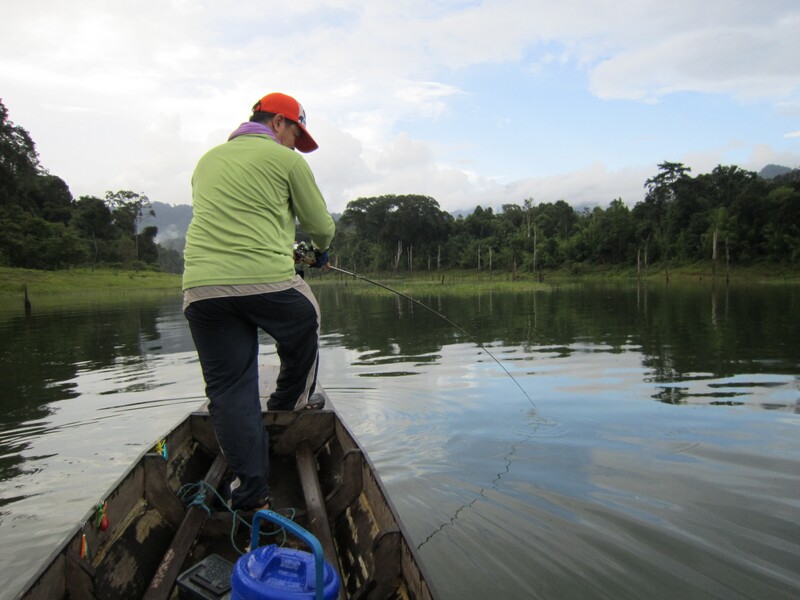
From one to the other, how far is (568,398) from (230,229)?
5528 mm

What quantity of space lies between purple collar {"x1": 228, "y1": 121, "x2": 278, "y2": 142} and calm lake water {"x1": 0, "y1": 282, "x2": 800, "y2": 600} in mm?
2728

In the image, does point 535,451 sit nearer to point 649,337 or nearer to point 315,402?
point 315,402

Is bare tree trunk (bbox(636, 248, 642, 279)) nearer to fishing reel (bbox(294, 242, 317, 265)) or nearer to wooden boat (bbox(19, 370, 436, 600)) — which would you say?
fishing reel (bbox(294, 242, 317, 265))

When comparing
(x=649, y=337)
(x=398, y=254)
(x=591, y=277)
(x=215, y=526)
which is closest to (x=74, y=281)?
(x=398, y=254)

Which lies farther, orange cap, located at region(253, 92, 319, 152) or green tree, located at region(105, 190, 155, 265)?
green tree, located at region(105, 190, 155, 265)

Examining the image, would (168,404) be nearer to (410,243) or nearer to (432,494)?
(432,494)

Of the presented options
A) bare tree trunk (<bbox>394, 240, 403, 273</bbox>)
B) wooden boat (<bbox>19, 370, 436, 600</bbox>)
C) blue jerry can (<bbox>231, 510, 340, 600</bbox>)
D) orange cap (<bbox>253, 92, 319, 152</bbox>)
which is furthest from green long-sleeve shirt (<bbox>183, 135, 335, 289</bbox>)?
bare tree trunk (<bbox>394, 240, 403, 273</bbox>)

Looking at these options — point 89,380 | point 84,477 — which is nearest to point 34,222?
point 89,380

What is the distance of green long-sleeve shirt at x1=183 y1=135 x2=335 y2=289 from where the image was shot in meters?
2.87

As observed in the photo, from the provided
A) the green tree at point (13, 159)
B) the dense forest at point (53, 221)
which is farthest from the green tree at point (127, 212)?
the green tree at point (13, 159)

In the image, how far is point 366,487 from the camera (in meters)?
2.95

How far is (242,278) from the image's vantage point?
2846 millimetres

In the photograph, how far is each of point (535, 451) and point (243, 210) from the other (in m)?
3.64

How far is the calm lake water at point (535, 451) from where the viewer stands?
329 cm
